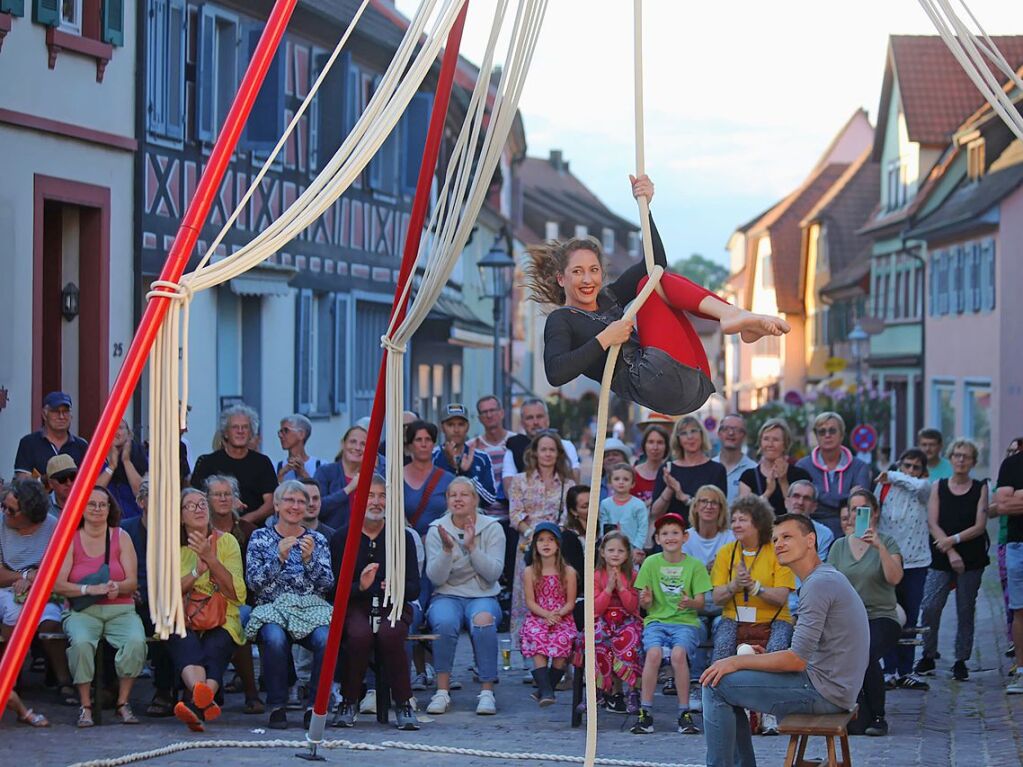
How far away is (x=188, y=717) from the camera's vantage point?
8.30 metres

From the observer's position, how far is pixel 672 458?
1062 centimetres

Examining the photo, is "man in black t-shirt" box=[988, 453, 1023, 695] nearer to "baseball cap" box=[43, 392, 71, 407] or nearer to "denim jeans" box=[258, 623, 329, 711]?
"denim jeans" box=[258, 623, 329, 711]

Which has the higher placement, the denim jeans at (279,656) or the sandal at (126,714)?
the denim jeans at (279,656)

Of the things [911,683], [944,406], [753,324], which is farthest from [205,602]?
[944,406]

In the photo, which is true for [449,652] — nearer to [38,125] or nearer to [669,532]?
[669,532]

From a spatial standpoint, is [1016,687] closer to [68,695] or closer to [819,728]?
[819,728]

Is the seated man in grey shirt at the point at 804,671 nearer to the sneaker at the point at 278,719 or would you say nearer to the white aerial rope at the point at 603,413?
the white aerial rope at the point at 603,413

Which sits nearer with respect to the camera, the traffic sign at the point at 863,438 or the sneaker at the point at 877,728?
the sneaker at the point at 877,728

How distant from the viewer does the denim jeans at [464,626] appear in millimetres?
9398

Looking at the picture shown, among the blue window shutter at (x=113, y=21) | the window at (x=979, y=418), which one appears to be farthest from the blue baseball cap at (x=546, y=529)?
the window at (x=979, y=418)

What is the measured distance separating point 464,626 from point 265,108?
865cm

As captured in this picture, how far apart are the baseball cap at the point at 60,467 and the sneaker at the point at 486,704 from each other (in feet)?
8.19

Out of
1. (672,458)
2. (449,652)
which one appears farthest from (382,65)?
(449,652)

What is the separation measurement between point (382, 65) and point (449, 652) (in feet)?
43.6
